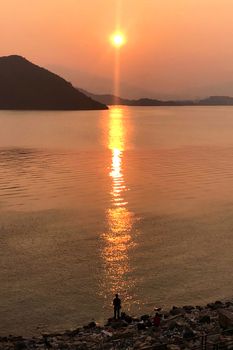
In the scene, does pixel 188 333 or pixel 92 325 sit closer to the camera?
pixel 188 333

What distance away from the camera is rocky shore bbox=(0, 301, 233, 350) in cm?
2158

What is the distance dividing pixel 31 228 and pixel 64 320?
19.4 meters

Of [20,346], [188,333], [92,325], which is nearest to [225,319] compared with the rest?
[188,333]

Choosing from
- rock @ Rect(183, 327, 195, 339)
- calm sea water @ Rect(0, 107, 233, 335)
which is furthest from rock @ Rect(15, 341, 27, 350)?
rock @ Rect(183, 327, 195, 339)

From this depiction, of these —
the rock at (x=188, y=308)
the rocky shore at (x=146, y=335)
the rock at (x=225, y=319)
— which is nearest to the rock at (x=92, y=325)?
the rocky shore at (x=146, y=335)

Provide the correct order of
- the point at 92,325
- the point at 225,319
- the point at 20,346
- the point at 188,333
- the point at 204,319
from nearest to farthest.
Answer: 1. the point at 20,346
2. the point at 188,333
3. the point at 225,319
4. the point at 204,319
5. the point at 92,325

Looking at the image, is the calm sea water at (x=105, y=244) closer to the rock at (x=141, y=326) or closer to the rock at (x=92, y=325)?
the rock at (x=92, y=325)

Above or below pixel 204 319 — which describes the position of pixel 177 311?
below

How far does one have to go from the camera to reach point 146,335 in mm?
23156

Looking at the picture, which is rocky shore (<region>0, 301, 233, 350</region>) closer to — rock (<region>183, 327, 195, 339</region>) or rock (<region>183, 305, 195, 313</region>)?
rock (<region>183, 327, 195, 339</region>)

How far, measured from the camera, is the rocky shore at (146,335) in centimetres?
2158

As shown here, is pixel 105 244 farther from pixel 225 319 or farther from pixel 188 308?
pixel 225 319

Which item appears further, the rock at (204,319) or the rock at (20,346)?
the rock at (204,319)

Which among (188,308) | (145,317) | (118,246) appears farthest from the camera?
(118,246)
